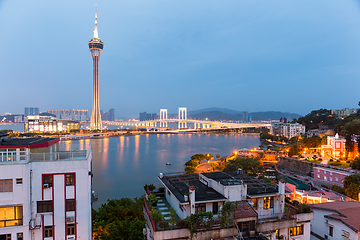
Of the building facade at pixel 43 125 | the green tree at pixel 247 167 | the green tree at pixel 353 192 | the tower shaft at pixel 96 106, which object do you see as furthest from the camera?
the tower shaft at pixel 96 106

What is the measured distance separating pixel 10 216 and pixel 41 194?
8.2 inches

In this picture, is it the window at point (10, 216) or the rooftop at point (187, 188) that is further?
the rooftop at point (187, 188)

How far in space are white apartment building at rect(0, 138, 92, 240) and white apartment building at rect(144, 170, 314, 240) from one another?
1.67 feet

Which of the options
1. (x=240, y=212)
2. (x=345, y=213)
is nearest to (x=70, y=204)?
(x=240, y=212)

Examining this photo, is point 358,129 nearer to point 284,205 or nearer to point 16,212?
point 284,205

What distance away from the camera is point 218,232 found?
1440 mm

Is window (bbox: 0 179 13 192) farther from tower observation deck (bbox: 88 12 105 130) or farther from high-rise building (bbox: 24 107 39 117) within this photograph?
high-rise building (bbox: 24 107 39 117)

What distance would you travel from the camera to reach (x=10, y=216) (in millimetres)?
1480

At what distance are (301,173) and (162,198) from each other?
527 cm

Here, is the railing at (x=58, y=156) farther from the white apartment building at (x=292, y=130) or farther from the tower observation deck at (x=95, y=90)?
the tower observation deck at (x=95, y=90)

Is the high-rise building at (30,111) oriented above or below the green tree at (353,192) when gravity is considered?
Result: above

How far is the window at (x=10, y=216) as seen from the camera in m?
1.47

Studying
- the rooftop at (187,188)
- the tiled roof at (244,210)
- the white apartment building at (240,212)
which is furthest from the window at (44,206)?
the tiled roof at (244,210)

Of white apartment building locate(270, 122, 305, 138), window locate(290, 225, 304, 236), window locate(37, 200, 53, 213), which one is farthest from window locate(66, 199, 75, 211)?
white apartment building locate(270, 122, 305, 138)
